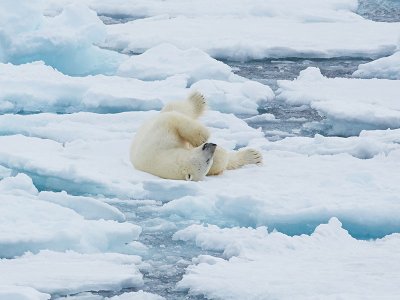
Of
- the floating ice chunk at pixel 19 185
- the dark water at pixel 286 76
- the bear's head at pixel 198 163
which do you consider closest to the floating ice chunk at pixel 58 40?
the dark water at pixel 286 76

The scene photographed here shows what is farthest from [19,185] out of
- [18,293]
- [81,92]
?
[81,92]

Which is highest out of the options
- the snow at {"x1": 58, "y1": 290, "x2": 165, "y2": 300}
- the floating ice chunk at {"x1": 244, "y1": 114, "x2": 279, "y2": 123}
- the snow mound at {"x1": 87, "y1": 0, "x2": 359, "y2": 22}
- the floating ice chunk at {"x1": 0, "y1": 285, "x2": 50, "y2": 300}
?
the snow mound at {"x1": 87, "y1": 0, "x2": 359, "y2": 22}

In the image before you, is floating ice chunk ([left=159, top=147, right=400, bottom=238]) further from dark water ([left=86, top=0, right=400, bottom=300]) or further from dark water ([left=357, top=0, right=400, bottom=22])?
dark water ([left=357, top=0, right=400, bottom=22])

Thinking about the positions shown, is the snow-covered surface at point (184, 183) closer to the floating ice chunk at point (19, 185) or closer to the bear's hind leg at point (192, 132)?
the floating ice chunk at point (19, 185)

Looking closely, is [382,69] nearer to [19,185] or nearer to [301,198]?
[301,198]

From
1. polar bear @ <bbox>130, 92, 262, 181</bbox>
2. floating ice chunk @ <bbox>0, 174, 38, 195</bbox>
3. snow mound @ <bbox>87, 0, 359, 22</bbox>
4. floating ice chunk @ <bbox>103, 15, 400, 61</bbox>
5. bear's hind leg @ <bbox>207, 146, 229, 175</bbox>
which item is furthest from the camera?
snow mound @ <bbox>87, 0, 359, 22</bbox>

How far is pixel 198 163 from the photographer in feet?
18.3

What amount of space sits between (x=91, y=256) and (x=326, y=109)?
3.74 meters

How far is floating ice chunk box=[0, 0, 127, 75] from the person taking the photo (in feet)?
31.1

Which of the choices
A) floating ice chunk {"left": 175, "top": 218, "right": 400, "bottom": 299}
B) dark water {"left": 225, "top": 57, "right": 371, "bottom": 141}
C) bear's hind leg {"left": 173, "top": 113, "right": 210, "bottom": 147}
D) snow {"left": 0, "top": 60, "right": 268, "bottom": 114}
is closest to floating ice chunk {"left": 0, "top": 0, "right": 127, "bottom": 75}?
snow {"left": 0, "top": 60, "right": 268, "bottom": 114}

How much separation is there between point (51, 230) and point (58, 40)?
17.0ft

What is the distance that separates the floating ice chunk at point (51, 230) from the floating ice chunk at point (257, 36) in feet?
19.7

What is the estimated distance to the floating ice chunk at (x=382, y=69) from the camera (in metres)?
9.46

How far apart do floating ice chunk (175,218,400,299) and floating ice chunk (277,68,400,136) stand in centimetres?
281
